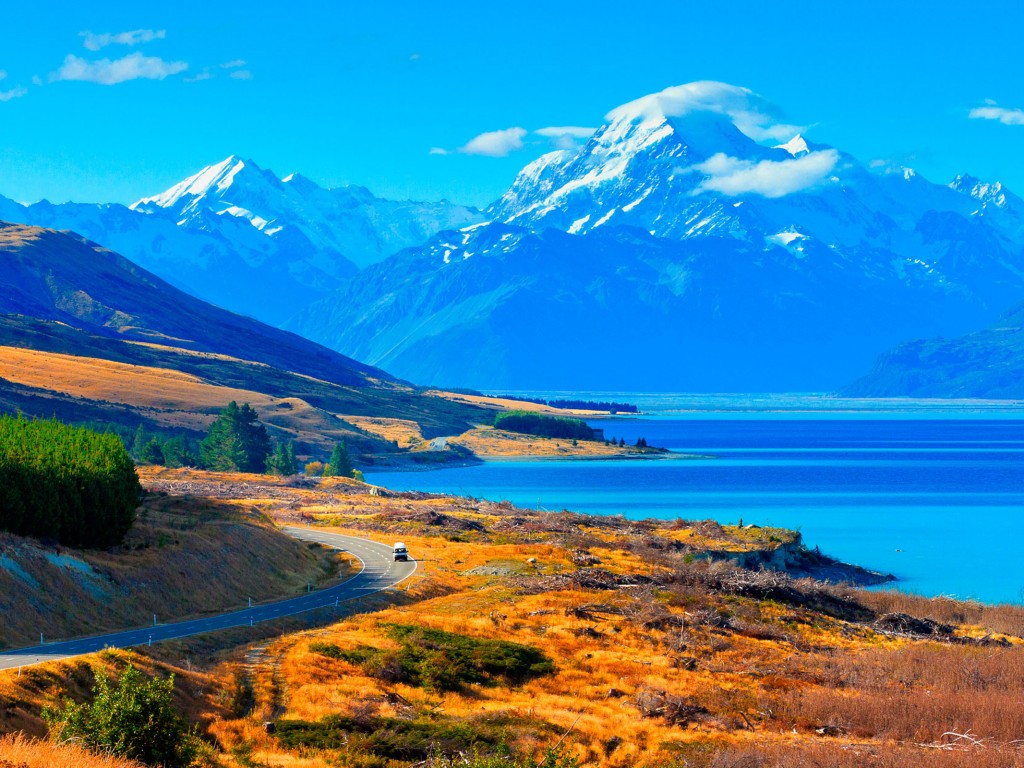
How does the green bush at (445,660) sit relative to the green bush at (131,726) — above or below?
above

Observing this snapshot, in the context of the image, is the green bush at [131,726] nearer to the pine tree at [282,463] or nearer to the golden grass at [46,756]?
the golden grass at [46,756]

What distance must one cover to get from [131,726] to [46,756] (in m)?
2.81

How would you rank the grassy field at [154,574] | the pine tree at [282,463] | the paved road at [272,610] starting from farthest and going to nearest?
the pine tree at [282,463]
the grassy field at [154,574]
the paved road at [272,610]

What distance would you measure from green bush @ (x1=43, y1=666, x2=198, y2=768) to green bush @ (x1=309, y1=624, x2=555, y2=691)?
12.1m

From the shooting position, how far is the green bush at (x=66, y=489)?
50.2 m

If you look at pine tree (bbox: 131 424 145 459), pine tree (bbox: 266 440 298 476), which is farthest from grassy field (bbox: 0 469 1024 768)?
pine tree (bbox: 131 424 145 459)

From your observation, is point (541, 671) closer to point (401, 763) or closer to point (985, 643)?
point (401, 763)

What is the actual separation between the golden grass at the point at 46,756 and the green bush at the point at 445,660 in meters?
14.0

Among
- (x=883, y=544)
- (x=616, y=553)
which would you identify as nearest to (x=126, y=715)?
(x=616, y=553)

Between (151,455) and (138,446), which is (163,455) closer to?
(151,455)

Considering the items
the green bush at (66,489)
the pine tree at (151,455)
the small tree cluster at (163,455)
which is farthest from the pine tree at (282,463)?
the green bush at (66,489)

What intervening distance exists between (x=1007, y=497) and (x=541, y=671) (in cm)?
14128

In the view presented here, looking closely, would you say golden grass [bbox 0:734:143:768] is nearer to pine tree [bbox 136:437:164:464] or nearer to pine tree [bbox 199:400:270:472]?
pine tree [bbox 136:437:164:464]

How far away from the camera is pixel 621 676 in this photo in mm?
43188
